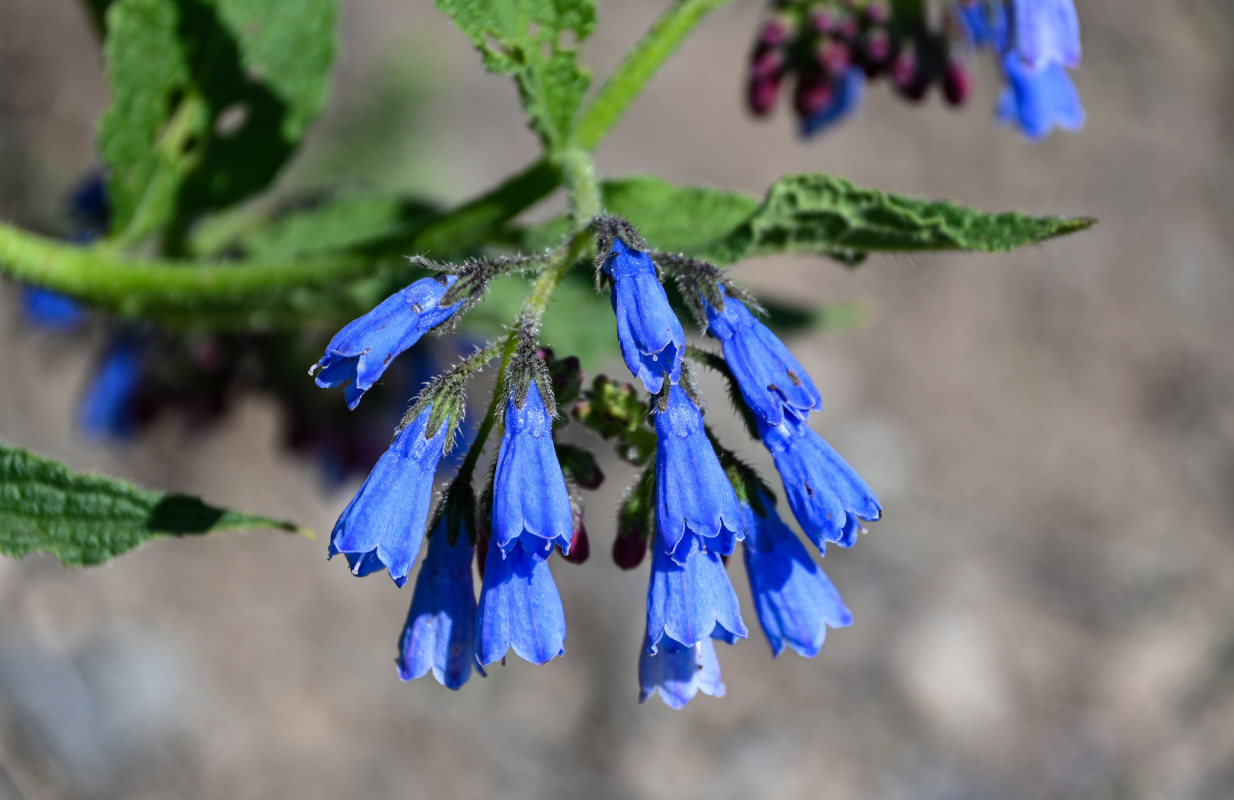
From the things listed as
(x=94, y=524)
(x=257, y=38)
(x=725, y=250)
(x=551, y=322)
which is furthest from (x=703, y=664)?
(x=257, y=38)

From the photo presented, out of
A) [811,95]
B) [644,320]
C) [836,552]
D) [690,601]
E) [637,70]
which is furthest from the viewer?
[836,552]

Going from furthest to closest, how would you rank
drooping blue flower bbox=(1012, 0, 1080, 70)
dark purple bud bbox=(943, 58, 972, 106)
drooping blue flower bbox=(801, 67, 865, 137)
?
drooping blue flower bbox=(801, 67, 865, 137)
dark purple bud bbox=(943, 58, 972, 106)
drooping blue flower bbox=(1012, 0, 1080, 70)

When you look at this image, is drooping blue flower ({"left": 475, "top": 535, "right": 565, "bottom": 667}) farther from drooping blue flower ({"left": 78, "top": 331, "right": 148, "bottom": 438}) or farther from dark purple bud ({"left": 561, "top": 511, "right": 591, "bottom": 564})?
drooping blue flower ({"left": 78, "top": 331, "right": 148, "bottom": 438})

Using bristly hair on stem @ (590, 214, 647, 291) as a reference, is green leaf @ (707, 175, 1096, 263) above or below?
above

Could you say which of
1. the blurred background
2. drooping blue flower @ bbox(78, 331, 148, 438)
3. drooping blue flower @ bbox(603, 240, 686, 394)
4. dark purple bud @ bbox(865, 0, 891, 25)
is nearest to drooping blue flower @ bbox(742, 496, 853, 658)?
drooping blue flower @ bbox(603, 240, 686, 394)

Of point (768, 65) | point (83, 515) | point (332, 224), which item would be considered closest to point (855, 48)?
point (768, 65)

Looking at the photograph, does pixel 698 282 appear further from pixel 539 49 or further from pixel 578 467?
pixel 539 49

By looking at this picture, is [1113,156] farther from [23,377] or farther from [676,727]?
[23,377]
